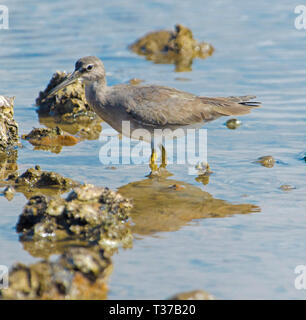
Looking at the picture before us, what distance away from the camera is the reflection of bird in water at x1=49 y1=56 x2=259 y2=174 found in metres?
7.73

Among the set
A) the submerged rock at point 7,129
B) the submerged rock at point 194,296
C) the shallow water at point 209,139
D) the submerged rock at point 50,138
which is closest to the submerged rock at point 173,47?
the shallow water at point 209,139

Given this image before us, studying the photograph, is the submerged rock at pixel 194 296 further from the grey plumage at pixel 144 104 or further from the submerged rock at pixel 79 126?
the submerged rock at pixel 79 126

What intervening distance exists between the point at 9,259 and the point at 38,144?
343 centimetres

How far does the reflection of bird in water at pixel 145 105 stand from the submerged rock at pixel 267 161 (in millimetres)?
822

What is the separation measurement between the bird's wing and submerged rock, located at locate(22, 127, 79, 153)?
49.7 inches

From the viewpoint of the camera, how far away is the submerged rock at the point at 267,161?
773 centimetres

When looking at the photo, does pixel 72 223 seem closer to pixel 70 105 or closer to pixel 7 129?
pixel 7 129

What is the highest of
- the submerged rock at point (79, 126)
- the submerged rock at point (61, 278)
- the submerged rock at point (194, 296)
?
the submerged rock at point (79, 126)

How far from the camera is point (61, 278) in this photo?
15.2 feet

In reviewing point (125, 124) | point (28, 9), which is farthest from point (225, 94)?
point (28, 9)
